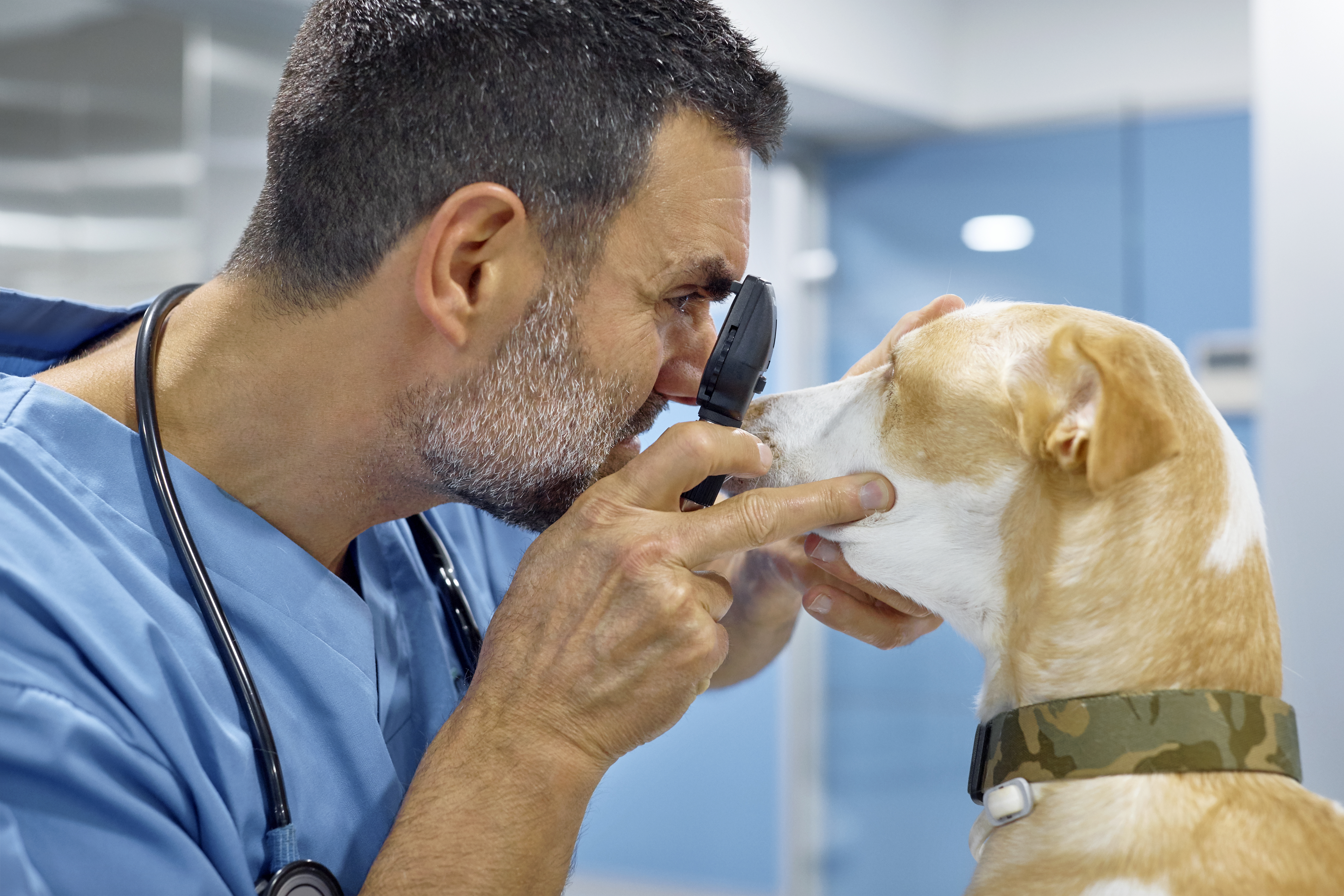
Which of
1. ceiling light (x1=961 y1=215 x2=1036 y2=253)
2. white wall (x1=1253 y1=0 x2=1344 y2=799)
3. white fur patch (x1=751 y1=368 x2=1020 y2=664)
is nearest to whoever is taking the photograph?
white fur patch (x1=751 y1=368 x2=1020 y2=664)

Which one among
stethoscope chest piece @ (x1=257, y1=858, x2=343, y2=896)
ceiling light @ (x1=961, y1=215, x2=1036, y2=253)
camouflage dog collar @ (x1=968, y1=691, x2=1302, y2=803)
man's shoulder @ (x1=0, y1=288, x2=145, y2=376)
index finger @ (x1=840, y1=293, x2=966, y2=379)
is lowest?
stethoscope chest piece @ (x1=257, y1=858, x2=343, y2=896)

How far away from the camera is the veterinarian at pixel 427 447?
2.99 ft

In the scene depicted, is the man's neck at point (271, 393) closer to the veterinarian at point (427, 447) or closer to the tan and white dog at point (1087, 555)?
the veterinarian at point (427, 447)

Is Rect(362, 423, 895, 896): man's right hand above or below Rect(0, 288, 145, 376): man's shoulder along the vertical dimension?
below

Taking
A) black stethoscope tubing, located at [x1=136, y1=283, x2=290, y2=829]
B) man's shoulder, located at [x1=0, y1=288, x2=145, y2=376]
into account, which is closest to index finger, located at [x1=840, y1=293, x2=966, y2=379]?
black stethoscope tubing, located at [x1=136, y1=283, x2=290, y2=829]

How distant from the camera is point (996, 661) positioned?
3.45 ft

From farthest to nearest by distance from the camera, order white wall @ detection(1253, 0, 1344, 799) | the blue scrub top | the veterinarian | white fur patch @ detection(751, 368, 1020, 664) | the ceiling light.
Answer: the ceiling light < white wall @ detection(1253, 0, 1344, 799) < white fur patch @ detection(751, 368, 1020, 664) < the veterinarian < the blue scrub top

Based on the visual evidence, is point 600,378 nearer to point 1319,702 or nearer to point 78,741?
point 78,741

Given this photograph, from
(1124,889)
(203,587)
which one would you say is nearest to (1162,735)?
(1124,889)

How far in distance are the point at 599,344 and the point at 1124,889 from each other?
66cm

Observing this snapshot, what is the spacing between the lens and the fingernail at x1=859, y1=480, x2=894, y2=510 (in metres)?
1.05

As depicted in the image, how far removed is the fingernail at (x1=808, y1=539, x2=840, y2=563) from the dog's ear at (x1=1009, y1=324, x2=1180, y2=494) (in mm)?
226

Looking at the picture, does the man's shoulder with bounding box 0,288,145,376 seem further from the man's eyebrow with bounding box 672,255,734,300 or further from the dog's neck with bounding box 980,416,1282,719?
the dog's neck with bounding box 980,416,1282,719

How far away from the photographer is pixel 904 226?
10.5 feet
